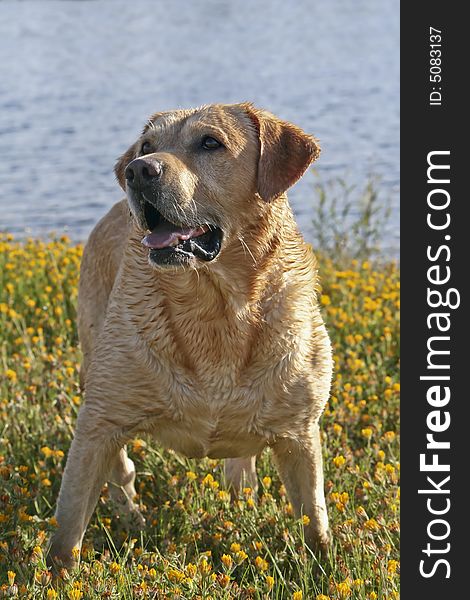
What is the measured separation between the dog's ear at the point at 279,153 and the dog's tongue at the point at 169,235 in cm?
33

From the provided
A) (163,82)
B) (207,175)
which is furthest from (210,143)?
→ (163,82)

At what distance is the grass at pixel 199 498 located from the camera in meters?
3.88

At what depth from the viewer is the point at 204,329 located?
4.26 metres

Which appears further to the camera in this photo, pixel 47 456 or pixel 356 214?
pixel 356 214

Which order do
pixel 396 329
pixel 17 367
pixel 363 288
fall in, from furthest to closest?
pixel 363 288 → pixel 396 329 → pixel 17 367

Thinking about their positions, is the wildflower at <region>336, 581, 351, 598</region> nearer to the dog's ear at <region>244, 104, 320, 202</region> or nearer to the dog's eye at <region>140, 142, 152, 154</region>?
the dog's ear at <region>244, 104, 320, 202</region>

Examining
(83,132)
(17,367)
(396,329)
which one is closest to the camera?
(17,367)

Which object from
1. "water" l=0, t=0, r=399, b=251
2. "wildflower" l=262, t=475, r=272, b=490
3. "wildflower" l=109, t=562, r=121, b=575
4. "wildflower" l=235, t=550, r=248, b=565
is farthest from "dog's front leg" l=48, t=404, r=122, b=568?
"water" l=0, t=0, r=399, b=251

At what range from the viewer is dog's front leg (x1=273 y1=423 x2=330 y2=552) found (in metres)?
4.41

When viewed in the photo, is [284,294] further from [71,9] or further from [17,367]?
[71,9]

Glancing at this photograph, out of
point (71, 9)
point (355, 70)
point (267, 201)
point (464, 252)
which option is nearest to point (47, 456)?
point (267, 201)

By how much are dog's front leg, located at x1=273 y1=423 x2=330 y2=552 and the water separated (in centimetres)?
595

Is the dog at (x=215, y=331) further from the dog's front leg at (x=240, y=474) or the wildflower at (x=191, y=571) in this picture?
the dog's front leg at (x=240, y=474)

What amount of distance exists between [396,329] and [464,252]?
2.49 meters
